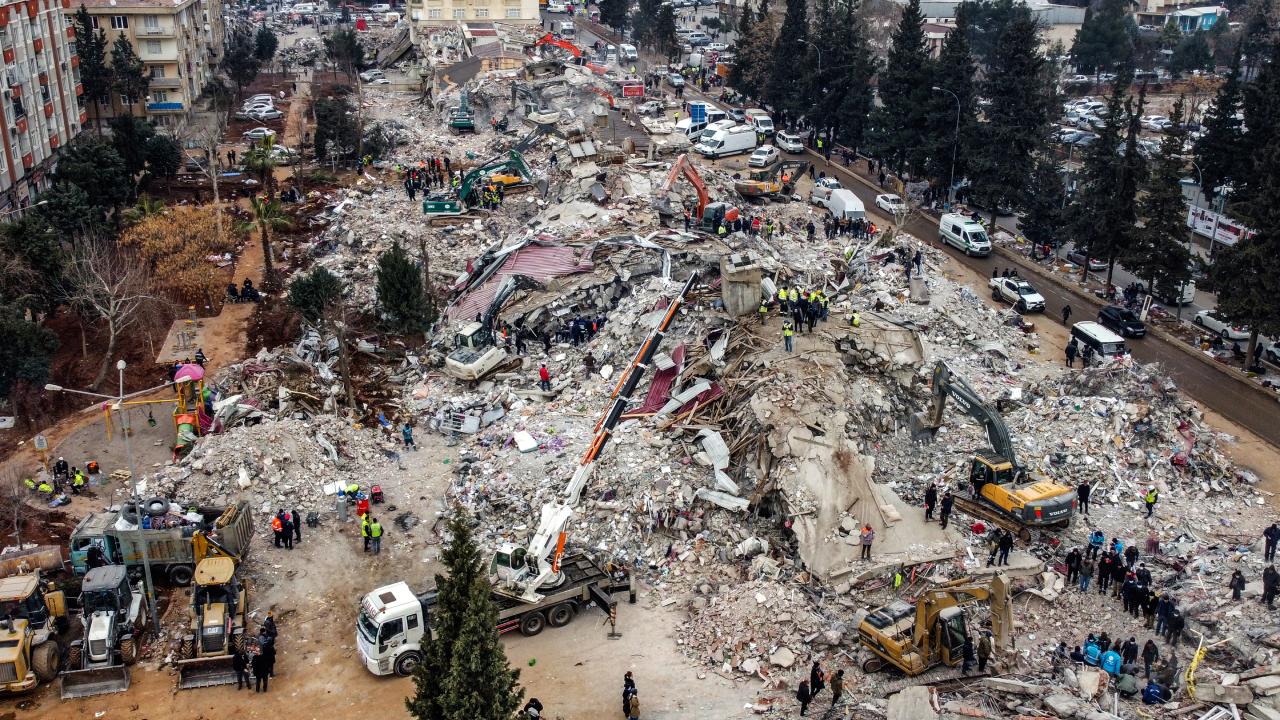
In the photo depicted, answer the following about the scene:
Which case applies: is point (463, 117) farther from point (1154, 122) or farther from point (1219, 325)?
point (1154, 122)

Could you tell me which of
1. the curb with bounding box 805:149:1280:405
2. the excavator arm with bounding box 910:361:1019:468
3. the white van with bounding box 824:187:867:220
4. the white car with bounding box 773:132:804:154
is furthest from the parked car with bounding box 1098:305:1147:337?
the white car with bounding box 773:132:804:154

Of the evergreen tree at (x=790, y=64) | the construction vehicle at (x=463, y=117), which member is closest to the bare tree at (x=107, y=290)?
the construction vehicle at (x=463, y=117)

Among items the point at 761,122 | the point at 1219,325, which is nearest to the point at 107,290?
the point at 1219,325

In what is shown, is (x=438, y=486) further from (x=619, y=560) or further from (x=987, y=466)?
(x=987, y=466)

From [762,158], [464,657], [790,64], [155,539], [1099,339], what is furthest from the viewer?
[790,64]

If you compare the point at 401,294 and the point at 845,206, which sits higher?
the point at 401,294

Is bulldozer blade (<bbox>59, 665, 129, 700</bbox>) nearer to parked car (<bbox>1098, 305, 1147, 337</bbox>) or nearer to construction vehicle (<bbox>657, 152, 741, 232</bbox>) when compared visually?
construction vehicle (<bbox>657, 152, 741, 232</bbox>)
